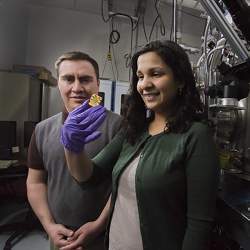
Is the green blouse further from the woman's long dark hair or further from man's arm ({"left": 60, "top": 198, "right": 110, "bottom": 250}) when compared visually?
man's arm ({"left": 60, "top": 198, "right": 110, "bottom": 250})

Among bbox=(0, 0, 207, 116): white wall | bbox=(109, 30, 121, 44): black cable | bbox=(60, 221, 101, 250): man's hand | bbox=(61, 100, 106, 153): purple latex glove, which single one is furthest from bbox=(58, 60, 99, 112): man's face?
bbox=(109, 30, 121, 44): black cable

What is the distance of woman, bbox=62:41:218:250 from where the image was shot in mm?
821

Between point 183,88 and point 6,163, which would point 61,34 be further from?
point 183,88

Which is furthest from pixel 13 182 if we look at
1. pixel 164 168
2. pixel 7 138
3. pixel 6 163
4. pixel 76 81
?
pixel 164 168

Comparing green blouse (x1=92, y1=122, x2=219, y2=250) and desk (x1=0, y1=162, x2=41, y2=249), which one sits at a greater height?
green blouse (x1=92, y1=122, x2=219, y2=250)

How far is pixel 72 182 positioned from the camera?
116cm

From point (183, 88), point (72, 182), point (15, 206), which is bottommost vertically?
point (15, 206)

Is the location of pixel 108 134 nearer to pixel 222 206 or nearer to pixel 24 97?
pixel 222 206

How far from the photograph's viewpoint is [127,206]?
36.8 inches

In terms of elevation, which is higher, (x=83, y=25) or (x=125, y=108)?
(x=83, y=25)

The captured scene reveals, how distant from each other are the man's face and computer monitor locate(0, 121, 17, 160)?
2.08m

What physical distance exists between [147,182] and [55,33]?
3.71m

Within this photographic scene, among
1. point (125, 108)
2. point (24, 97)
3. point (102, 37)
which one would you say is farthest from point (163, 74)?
point (102, 37)

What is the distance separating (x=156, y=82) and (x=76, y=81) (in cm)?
41
